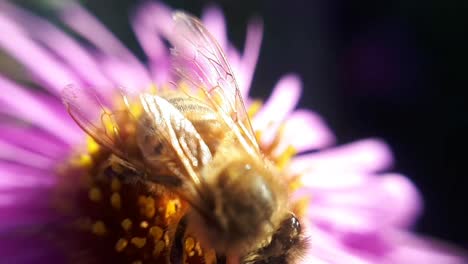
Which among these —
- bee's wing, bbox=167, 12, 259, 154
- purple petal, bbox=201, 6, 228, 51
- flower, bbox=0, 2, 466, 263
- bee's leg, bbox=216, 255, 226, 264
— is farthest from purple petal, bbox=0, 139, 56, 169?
purple petal, bbox=201, 6, 228, 51

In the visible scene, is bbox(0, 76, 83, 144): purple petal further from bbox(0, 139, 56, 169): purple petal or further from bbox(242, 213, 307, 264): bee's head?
bbox(242, 213, 307, 264): bee's head

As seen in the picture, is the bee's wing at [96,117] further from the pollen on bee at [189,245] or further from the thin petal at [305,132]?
the thin petal at [305,132]

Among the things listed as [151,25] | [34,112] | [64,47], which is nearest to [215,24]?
[151,25]

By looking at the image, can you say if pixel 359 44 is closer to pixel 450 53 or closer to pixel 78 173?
pixel 450 53

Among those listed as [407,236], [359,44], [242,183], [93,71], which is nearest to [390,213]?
[407,236]

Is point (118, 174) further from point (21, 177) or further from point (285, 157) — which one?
point (285, 157)

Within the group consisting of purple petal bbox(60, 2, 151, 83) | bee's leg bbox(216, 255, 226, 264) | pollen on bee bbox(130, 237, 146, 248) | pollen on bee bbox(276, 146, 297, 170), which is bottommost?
pollen on bee bbox(130, 237, 146, 248)
